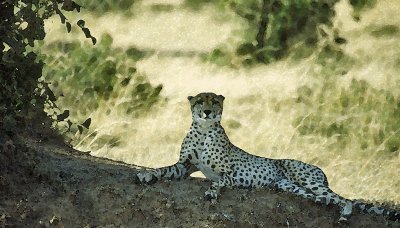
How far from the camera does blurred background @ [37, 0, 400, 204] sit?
427 inches

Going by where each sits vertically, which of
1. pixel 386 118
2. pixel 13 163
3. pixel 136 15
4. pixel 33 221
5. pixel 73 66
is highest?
pixel 136 15

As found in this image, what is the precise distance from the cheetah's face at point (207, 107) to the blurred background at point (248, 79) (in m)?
2.68

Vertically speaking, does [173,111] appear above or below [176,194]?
above

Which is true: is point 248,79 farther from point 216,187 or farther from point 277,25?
point 216,187

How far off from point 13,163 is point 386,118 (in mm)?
4647

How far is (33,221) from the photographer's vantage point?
6852mm

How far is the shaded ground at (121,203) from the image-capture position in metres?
6.96

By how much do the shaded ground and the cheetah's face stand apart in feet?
1.50

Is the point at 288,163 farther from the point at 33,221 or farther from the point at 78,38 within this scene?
the point at 78,38

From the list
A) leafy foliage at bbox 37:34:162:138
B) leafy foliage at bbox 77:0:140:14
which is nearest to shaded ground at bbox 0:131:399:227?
leafy foliage at bbox 37:34:162:138

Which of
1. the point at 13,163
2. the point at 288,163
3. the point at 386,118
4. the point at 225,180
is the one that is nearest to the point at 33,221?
the point at 13,163

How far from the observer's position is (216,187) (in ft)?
24.8

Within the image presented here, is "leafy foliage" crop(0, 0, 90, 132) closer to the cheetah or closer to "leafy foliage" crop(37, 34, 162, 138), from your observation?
the cheetah

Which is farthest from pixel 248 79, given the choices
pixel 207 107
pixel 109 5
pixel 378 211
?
pixel 378 211
